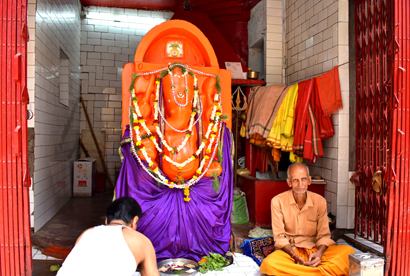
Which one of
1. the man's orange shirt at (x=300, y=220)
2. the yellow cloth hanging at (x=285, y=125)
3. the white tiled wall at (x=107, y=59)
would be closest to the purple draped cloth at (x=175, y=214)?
the man's orange shirt at (x=300, y=220)

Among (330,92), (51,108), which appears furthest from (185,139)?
(51,108)

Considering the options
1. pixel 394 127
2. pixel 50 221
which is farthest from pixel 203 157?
pixel 50 221

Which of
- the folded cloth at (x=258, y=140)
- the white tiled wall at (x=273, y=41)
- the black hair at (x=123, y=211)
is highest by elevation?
the white tiled wall at (x=273, y=41)

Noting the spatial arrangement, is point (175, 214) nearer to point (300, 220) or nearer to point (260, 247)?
point (260, 247)

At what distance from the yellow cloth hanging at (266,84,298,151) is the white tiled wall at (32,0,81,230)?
314 centimetres

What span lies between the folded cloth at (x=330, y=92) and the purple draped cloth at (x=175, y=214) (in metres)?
1.77

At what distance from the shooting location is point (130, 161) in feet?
12.1

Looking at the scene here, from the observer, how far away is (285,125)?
4.44 metres

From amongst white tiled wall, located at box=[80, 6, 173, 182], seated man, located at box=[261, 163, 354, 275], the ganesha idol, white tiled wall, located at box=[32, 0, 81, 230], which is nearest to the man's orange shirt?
seated man, located at box=[261, 163, 354, 275]

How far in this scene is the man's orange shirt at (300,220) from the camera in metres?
3.38

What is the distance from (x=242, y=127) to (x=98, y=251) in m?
3.68

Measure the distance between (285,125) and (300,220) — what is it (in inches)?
57.9

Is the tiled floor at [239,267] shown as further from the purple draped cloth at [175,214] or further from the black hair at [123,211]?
the black hair at [123,211]

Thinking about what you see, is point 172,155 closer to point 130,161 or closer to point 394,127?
point 130,161
